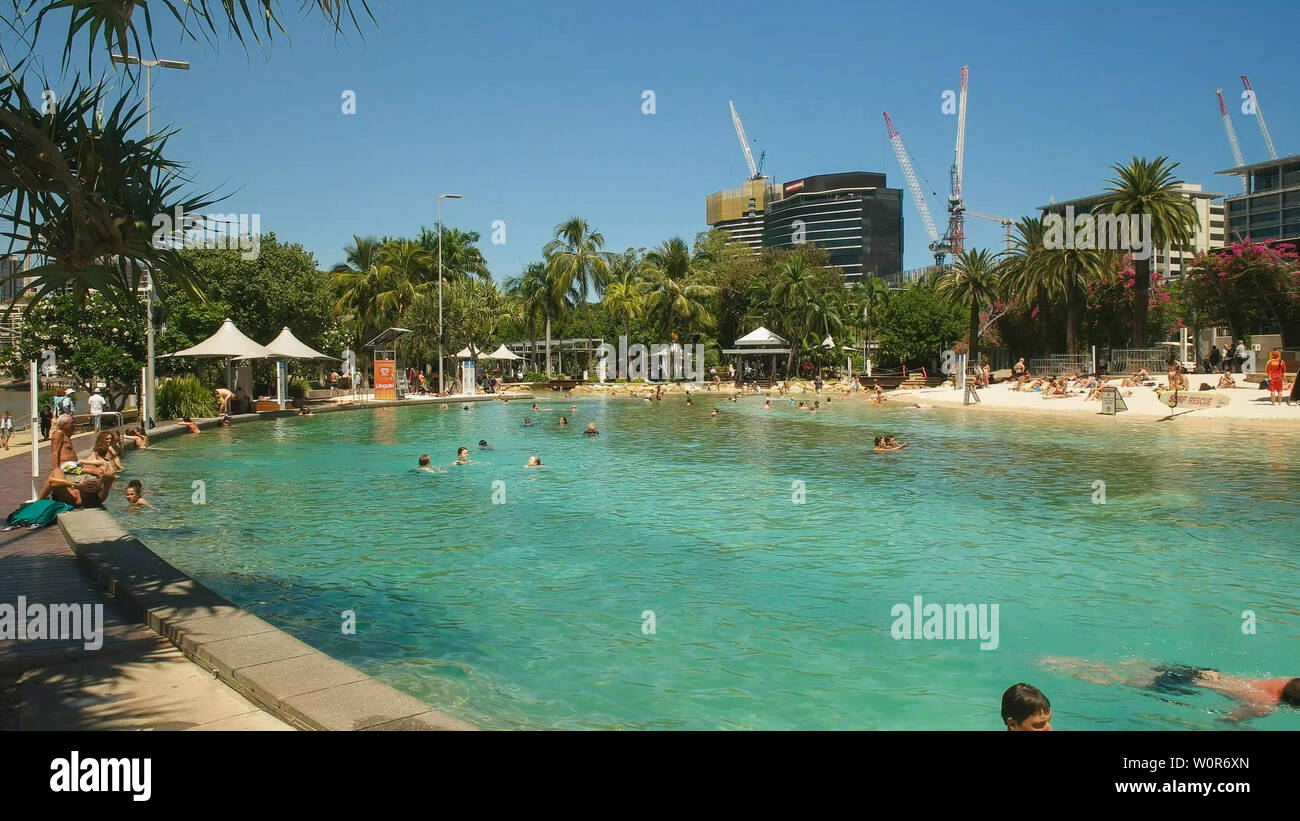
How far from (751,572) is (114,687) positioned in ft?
24.0

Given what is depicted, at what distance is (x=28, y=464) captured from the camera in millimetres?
17688

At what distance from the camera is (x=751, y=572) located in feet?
36.6

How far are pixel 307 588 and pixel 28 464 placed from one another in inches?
450

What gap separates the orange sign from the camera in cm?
4484

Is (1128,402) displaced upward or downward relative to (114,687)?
upward

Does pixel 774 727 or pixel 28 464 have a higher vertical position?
pixel 28 464

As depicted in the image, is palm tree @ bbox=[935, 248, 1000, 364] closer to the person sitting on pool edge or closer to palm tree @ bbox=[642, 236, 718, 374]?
palm tree @ bbox=[642, 236, 718, 374]

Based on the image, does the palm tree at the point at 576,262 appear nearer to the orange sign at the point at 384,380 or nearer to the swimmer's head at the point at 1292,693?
the orange sign at the point at 384,380

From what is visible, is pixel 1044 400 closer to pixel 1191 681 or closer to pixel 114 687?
pixel 1191 681

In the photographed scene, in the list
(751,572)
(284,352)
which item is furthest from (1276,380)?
(284,352)

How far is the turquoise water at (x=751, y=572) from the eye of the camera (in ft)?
24.1
